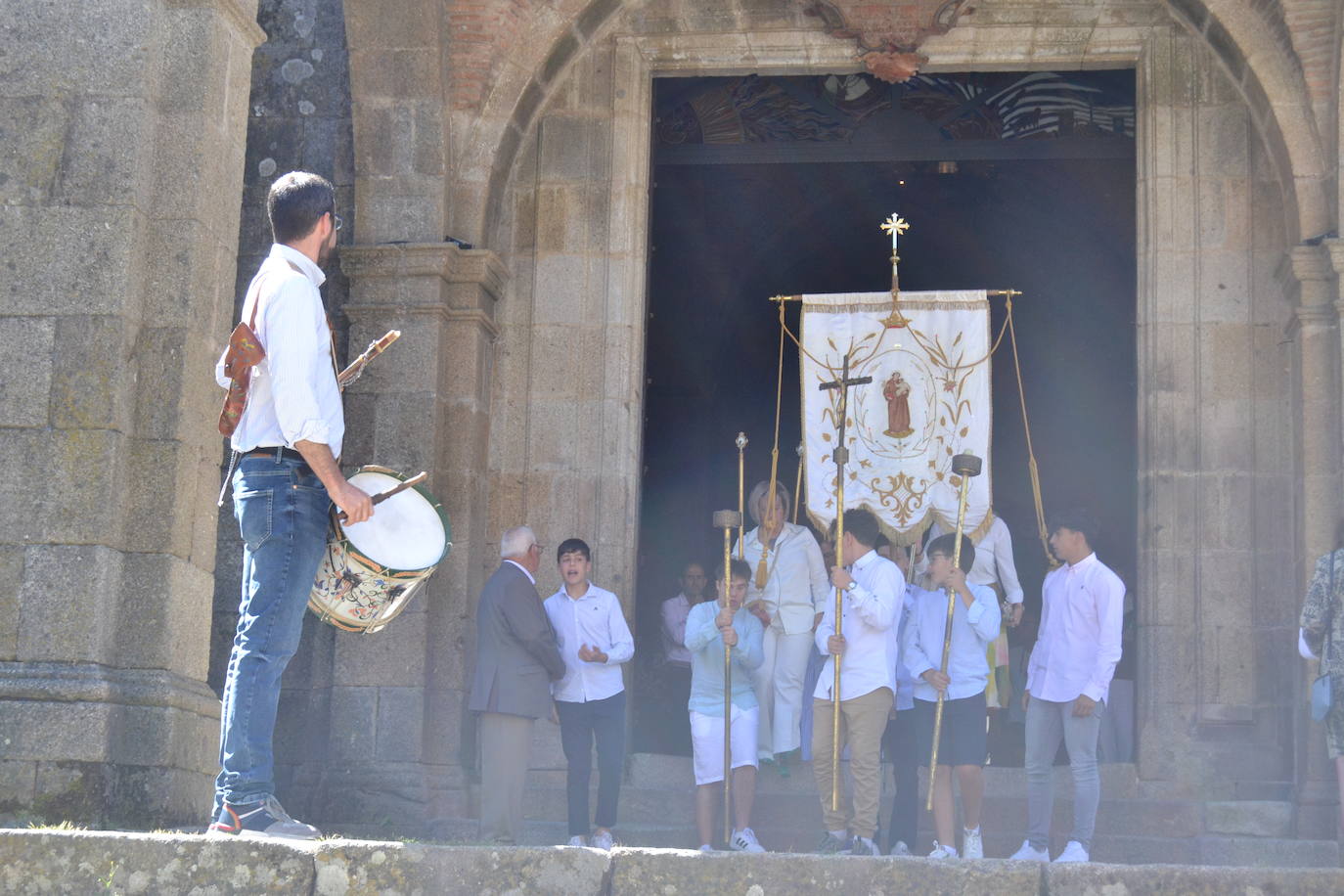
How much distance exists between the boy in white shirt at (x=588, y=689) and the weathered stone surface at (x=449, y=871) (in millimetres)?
3075

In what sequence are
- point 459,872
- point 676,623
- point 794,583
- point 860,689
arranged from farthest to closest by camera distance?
point 676,623
point 794,583
point 860,689
point 459,872

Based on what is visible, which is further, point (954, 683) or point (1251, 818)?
point (1251, 818)

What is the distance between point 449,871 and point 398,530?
1.06 m

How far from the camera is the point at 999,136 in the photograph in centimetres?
1067

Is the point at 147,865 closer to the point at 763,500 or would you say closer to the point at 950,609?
the point at 950,609

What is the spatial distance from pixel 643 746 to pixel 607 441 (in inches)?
82.5

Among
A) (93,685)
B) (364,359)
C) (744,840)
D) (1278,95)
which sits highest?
(1278,95)

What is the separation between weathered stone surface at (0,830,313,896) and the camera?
4.41 meters

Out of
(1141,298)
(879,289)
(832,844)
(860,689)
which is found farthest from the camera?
(879,289)

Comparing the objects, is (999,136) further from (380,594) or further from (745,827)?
(380,594)

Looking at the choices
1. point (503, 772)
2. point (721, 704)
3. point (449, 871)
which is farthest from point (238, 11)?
point (721, 704)

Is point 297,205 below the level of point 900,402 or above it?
below

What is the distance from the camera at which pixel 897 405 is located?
358 inches

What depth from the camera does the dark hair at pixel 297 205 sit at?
492cm
